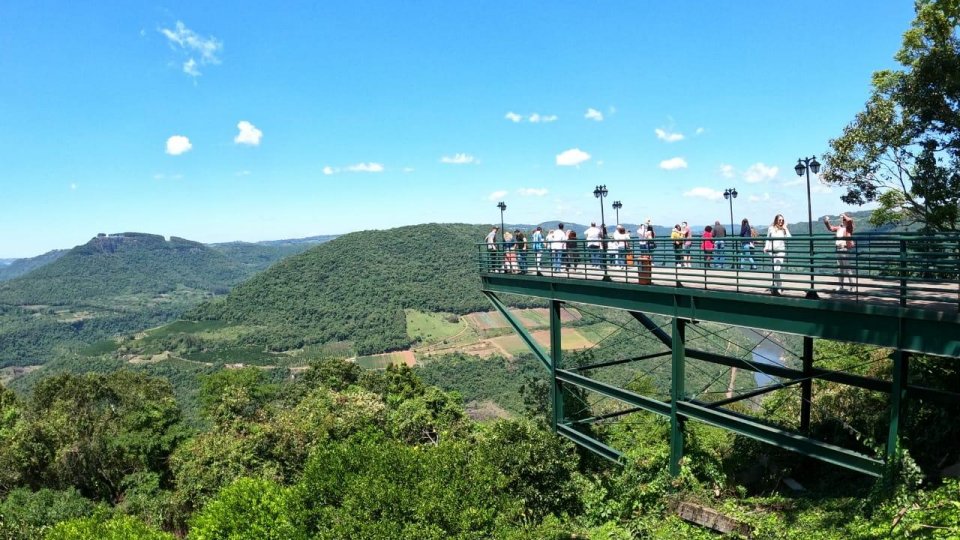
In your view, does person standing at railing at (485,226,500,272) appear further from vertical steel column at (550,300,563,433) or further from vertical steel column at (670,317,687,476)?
vertical steel column at (670,317,687,476)

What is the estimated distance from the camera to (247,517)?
13.9m

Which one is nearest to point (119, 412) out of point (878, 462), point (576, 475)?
point (576, 475)

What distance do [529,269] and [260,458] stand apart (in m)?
16.0

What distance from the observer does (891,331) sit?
26.0 ft

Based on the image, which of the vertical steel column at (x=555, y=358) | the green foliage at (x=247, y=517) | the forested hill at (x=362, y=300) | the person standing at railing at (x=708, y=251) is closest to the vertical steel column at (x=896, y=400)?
the person standing at railing at (x=708, y=251)

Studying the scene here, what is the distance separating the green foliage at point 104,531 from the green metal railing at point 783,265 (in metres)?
11.3

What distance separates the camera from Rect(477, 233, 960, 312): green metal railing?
780 centimetres

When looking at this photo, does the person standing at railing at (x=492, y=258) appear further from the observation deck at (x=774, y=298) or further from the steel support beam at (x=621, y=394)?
the steel support beam at (x=621, y=394)

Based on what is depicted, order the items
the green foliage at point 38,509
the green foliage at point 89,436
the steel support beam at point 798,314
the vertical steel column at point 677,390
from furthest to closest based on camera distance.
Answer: the green foliage at point 89,436 → the green foliage at point 38,509 → the vertical steel column at point 677,390 → the steel support beam at point 798,314

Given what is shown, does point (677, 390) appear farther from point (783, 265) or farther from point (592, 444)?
point (783, 265)

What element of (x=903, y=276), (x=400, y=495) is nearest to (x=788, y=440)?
(x=903, y=276)

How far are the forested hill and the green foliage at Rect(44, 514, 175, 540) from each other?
429 feet

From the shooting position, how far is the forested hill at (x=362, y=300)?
160m

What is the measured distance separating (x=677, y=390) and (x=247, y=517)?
11195 mm
